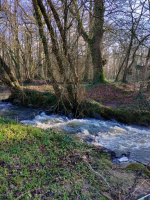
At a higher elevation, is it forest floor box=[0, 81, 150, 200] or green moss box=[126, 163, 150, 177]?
forest floor box=[0, 81, 150, 200]

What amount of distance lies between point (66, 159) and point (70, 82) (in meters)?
5.70

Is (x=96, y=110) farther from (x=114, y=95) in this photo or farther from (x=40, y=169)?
(x=40, y=169)

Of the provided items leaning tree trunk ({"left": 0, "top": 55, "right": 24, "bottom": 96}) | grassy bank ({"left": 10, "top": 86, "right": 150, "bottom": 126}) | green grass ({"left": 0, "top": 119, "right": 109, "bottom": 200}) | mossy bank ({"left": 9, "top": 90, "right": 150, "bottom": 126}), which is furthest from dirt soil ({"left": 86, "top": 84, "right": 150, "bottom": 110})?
green grass ({"left": 0, "top": 119, "right": 109, "bottom": 200})

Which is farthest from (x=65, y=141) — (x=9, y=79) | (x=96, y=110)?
(x=9, y=79)

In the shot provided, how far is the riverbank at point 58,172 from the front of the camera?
9.97 feet

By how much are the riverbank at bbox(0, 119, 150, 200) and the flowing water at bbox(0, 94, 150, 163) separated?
5.12ft

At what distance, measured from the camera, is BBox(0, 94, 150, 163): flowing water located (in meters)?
6.28

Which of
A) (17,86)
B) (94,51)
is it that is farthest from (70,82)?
(94,51)

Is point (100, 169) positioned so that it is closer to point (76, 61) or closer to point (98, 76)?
point (76, 61)

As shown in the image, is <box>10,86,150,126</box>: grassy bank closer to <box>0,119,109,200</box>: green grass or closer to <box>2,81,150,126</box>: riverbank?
<box>2,81,150,126</box>: riverbank

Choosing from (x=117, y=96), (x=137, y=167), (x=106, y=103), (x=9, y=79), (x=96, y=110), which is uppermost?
(x=9, y=79)

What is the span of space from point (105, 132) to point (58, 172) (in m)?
5.01

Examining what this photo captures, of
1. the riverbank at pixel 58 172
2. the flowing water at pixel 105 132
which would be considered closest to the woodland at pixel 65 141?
the riverbank at pixel 58 172

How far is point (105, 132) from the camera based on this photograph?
821cm
